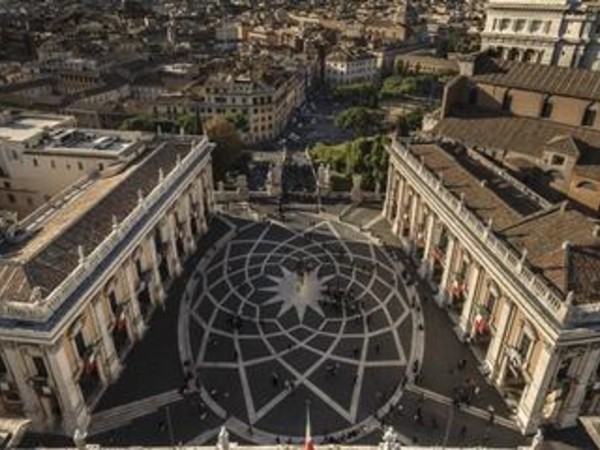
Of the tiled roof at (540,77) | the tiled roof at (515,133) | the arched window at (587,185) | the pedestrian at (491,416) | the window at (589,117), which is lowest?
the pedestrian at (491,416)

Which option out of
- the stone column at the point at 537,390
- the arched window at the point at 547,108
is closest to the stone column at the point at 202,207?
the stone column at the point at 537,390

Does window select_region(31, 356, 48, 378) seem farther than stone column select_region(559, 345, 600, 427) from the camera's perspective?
No

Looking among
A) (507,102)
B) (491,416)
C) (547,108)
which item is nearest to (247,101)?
(507,102)

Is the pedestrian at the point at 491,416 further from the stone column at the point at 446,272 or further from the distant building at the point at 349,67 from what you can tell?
the distant building at the point at 349,67

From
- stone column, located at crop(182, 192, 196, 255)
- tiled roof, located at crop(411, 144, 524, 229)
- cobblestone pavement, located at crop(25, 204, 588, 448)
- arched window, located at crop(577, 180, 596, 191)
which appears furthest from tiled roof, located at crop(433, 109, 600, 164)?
stone column, located at crop(182, 192, 196, 255)

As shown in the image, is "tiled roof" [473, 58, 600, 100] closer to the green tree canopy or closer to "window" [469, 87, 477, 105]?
"window" [469, 87, 477, 105]

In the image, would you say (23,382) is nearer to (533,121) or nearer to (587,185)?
(587,185)

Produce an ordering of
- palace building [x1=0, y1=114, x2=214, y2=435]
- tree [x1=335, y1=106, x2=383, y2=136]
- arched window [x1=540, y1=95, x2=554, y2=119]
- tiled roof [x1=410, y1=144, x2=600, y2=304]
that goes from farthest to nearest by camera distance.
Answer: tree [x1=335, y1=106, x2=383, y2=136], arched window [x1=540, y1=95, x2=554, y2=119], tiled roof [x1=410, y1=144, x2=600, y2=304], palace building [x1=0, y1=114, x2=214, y2=435]
